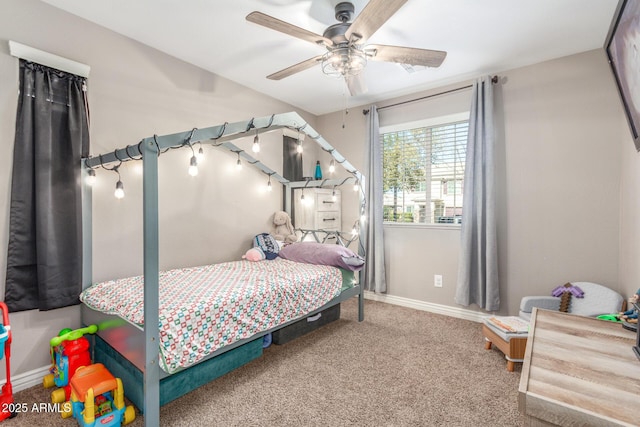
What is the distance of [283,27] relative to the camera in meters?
1.78

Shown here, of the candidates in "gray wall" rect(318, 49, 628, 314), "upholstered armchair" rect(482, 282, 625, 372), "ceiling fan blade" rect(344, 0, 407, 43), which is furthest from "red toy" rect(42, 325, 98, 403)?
"gray wall" rect(318, 49, 628, 314)

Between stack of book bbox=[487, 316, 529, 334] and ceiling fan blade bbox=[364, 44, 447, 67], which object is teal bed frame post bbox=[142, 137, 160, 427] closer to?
ceiling fan blade bbox=[364, 44, 447, 67]

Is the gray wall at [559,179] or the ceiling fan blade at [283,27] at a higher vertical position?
the ceiling fan blade at [283,27]

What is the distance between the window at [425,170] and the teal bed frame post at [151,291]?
2.87 meters

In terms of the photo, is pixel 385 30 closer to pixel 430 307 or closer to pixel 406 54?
pixel 406 54

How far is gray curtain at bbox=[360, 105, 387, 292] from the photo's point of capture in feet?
12.1

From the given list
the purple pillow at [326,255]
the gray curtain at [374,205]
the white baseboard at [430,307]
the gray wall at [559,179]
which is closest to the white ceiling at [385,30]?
the gray wall at [559,179]

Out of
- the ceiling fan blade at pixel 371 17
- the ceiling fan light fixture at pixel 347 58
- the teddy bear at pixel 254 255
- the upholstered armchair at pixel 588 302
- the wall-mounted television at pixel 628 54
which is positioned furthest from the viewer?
the teddy bear at pixel 254 255

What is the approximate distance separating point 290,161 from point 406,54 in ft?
7.25

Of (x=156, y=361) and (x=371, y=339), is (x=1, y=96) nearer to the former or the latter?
(x=156, y=361)

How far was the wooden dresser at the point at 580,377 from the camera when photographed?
2.44 feet

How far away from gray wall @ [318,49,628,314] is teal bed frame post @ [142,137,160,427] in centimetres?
291

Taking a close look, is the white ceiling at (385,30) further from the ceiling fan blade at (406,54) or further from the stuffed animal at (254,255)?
the stuffed animal at (254,255)

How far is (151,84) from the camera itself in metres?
2.60
